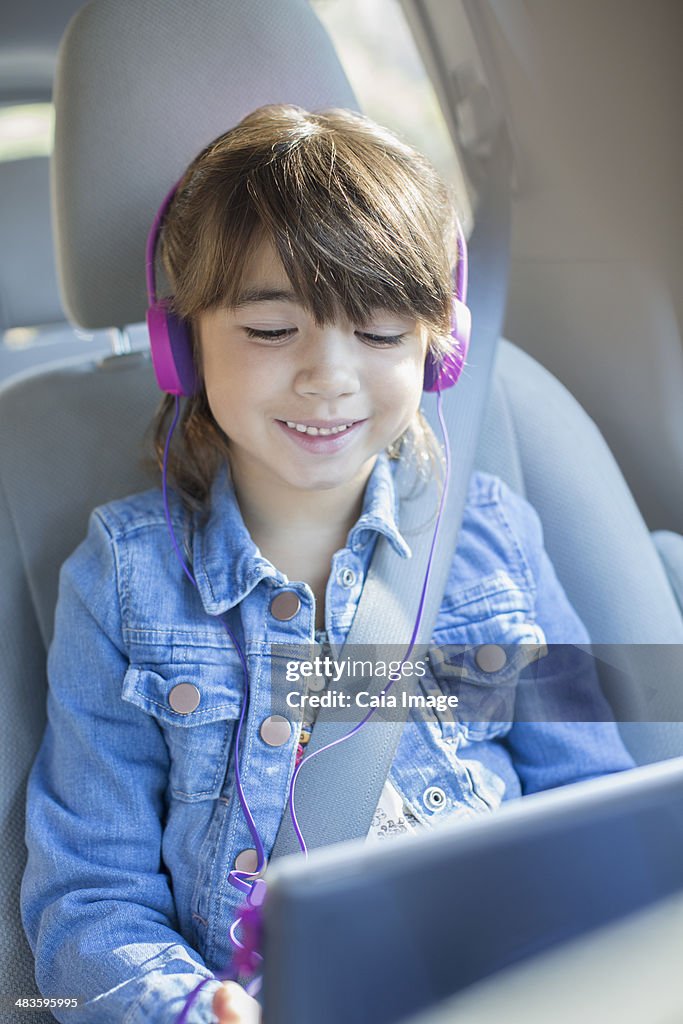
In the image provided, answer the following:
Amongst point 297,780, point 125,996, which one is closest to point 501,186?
point 297,780

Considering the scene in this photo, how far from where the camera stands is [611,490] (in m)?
1.24

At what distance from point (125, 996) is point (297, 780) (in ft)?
0.78

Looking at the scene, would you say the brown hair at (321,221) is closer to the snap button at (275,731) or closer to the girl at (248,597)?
the girl at (248,597)

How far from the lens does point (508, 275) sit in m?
1.29

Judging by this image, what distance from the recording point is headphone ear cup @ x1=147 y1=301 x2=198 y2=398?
1.03 meters

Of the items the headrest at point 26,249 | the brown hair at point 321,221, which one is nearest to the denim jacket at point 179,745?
the brown hair at point 321,221

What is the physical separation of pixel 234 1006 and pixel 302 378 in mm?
511

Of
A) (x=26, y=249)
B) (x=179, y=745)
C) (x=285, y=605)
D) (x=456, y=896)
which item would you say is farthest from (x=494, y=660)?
(x=26, y=249)

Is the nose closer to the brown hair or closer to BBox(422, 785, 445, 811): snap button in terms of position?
the brown hair

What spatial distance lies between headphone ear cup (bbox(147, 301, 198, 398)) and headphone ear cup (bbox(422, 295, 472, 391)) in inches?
9.6

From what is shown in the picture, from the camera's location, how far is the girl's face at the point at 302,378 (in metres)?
0.93

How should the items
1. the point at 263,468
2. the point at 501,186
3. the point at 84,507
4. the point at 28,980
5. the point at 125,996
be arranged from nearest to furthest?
the point at 125,996, the point at 28,980, the point at 263,468, the point at 84,507, the point at 501,186

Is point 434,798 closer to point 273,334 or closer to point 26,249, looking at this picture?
point 273,334

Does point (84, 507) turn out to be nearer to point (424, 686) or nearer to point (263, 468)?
point (263, 468)
